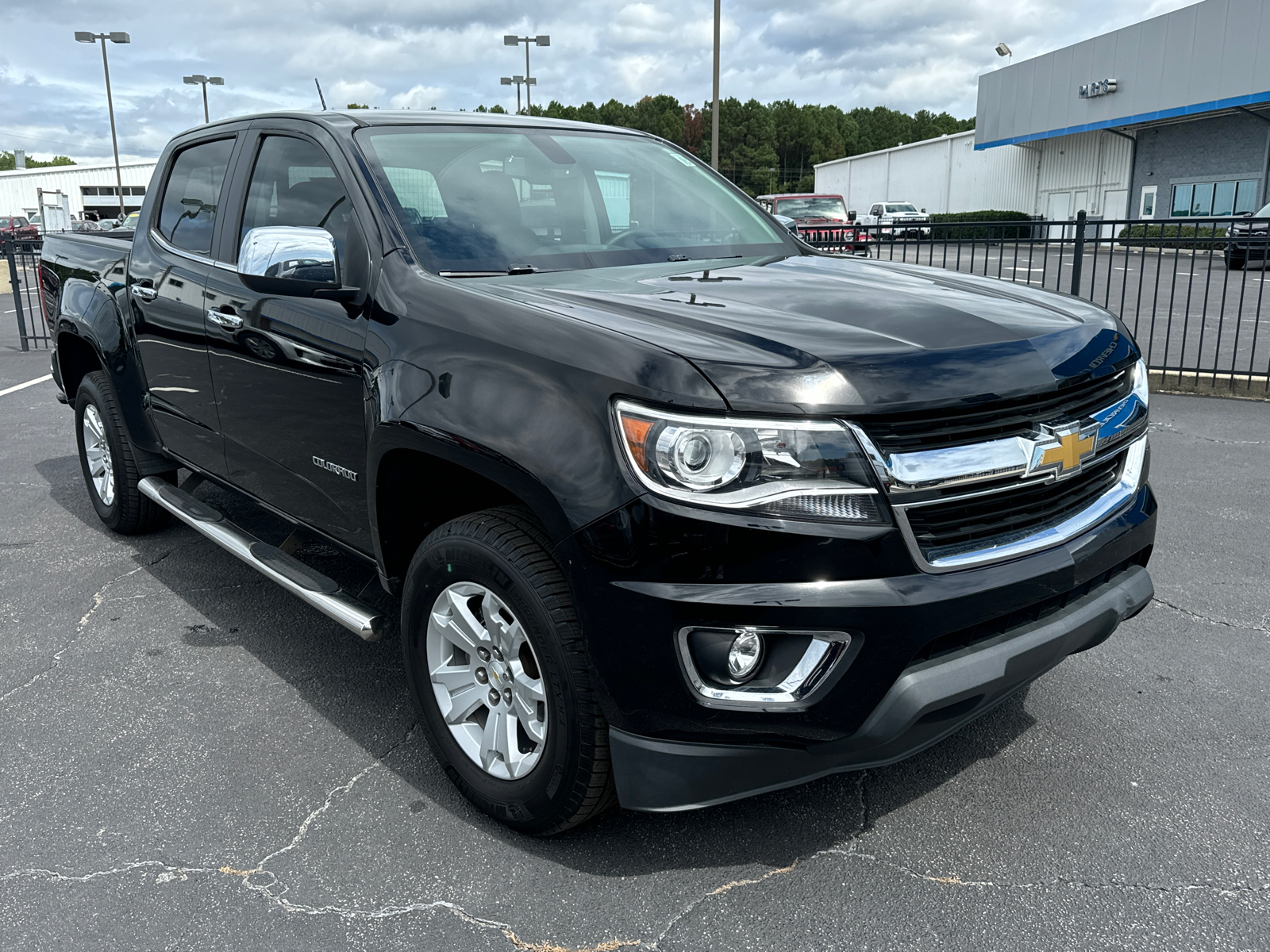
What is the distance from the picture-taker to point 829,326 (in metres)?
2.48

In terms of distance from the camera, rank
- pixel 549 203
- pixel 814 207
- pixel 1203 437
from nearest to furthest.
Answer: pixel 549 203 < pixel 1203 437 < pixel 814 207

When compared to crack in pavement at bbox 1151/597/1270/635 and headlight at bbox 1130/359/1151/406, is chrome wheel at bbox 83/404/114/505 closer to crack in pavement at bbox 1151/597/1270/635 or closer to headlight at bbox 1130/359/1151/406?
headlight at bbox 1130/359/1151/406

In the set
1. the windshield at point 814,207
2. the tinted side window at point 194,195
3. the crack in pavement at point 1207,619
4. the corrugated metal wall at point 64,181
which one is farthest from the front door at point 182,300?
the corrugated metal wall at point 64,181

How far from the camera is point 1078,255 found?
30.9 feet

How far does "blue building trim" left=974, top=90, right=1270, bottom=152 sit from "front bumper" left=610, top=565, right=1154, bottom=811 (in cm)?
3501

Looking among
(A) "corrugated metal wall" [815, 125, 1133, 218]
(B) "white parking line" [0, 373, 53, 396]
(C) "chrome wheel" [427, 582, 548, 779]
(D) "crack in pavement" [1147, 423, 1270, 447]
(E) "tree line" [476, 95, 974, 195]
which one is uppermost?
(E) "tree line" [476, 95, 974, 195]

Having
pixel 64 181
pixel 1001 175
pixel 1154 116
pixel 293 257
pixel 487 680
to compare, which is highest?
pixel 64 181

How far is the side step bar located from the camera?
3092mm

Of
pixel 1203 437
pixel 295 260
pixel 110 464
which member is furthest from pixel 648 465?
pixel 1203 437

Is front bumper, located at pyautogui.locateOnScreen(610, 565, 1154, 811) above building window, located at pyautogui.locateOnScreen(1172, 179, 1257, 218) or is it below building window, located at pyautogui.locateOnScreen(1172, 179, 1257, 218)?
below

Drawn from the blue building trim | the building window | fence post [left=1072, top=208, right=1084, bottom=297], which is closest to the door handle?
fence post [left=1072, top=208, right=1084, bottom=297]

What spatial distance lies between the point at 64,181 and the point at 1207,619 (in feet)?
350

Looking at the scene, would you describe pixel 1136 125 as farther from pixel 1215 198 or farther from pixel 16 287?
pixel 16 287

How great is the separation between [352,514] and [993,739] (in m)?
2.09
